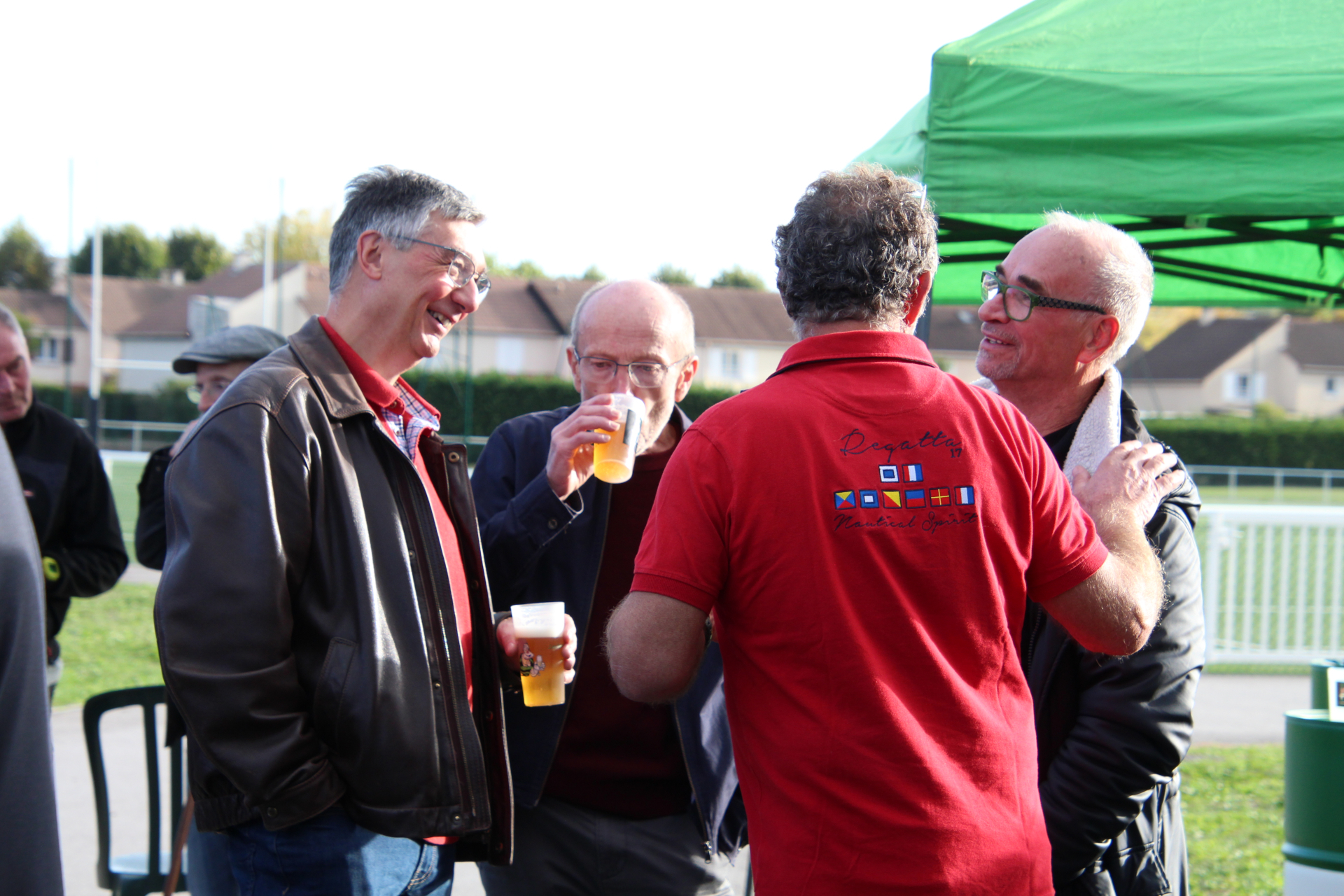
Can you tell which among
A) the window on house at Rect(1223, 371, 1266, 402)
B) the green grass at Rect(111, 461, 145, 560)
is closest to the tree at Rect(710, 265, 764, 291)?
the window on house at Rect(1223, 371, 1266, 402)

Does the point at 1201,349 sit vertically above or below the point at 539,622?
above

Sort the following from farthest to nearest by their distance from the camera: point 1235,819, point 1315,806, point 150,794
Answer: point 1235,819 < point 150,794 < point 1315,806

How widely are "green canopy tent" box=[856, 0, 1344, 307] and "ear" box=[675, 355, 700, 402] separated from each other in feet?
2.56

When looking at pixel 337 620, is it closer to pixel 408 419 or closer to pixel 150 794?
pixel 408 419

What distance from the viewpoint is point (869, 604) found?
1590 mm

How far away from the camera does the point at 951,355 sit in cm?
5159

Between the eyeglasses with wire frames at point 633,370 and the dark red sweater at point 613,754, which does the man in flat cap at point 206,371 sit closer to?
the eyeglasses with wire frames at point 633,370

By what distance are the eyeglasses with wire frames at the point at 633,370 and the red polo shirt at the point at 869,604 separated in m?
0.99

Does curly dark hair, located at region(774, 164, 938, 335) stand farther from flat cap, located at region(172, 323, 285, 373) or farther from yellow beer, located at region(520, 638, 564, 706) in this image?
flat cap, located at region(172, 323, 285, 373)

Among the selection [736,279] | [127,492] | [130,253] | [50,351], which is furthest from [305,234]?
[127,492]

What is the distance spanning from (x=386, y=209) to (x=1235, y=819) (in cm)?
496

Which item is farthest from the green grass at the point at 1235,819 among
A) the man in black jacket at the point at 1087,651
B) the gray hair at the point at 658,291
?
the gray hair at the point at 658,291

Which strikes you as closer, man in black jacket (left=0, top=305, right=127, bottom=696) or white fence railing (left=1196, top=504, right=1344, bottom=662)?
man in black jacket (left=0, top=305, right=127, bottom=696)

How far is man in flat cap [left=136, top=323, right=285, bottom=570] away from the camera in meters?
3.97
